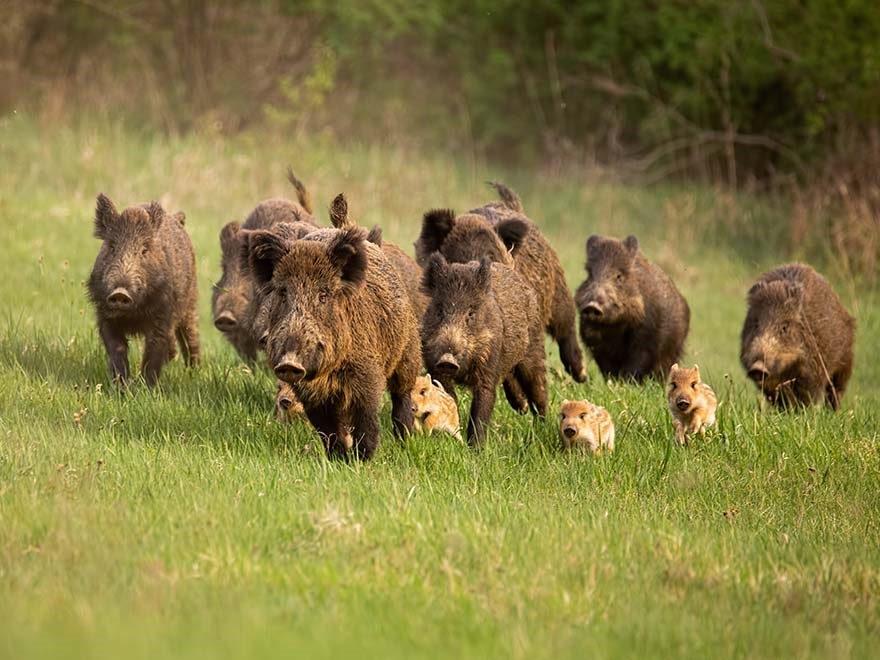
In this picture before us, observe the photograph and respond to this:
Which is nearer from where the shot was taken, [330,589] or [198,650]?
[198,650]

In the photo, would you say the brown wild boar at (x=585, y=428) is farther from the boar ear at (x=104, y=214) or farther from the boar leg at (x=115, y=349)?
the boar ear at (x=104, y=214)

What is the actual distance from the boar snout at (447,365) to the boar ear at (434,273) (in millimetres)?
553

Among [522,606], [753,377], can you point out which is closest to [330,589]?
[522,606]

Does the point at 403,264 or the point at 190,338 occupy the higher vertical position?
the point at 403,264

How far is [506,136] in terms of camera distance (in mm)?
30203

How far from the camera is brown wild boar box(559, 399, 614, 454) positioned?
814 centimetres

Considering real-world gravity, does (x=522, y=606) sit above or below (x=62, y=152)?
below

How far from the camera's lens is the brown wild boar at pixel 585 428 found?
814 cm

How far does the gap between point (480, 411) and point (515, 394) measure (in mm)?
1362

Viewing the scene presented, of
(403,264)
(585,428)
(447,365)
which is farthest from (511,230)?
(585,428)

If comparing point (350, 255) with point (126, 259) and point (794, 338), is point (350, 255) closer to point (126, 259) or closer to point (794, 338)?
point (126, 259)

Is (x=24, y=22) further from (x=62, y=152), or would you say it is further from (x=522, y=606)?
(x=522, y=606)

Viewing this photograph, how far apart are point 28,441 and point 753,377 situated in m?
6.16

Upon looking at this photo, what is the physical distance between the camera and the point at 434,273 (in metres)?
8.49
